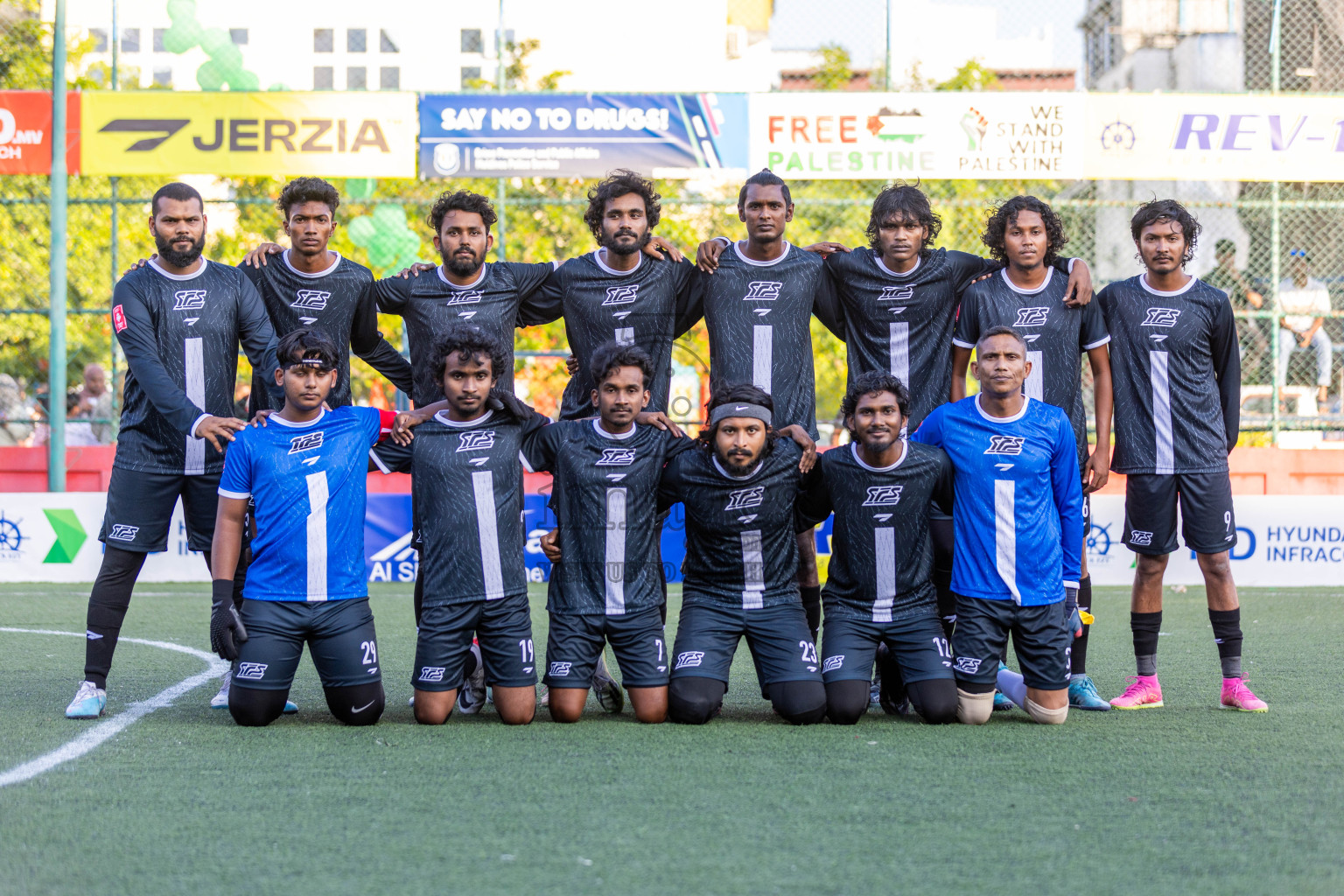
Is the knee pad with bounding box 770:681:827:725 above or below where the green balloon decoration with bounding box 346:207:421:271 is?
below

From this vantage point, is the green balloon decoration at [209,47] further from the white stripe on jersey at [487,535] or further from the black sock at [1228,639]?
the black sock at [1228,639]

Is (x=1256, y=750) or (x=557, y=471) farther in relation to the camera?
(x=557, y=471)

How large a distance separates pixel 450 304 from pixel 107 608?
5.80 feet

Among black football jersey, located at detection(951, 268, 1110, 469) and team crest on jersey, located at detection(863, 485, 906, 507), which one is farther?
black football jersey, located at detection(951, 268, 1110, 469)

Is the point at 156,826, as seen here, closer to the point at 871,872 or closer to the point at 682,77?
the point at 871,872

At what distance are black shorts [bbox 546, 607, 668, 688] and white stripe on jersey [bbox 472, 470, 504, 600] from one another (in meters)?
0.29

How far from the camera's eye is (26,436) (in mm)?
12703

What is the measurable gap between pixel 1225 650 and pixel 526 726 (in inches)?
109

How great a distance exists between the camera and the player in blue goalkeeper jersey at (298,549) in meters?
5.00

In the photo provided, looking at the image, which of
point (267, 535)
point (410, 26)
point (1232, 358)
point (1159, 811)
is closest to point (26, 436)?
A: point (410, 26)

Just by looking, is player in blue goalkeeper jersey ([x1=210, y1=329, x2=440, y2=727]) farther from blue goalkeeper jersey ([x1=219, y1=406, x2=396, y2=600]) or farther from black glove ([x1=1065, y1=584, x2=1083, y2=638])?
black glove ([x1=1065, y1=584, x2=1083, y2=638])

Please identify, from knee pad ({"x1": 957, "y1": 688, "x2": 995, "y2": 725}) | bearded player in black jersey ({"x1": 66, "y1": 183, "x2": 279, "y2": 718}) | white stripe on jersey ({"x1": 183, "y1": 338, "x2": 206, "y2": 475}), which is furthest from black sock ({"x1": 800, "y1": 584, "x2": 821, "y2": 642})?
white stripe on jersey ({"x1": 183, "y1": 338, "x2": 206, "y2": 475})

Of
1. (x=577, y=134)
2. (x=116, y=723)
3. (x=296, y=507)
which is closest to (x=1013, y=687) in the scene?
(x=296, y=507)

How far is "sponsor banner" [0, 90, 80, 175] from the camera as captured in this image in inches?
479
